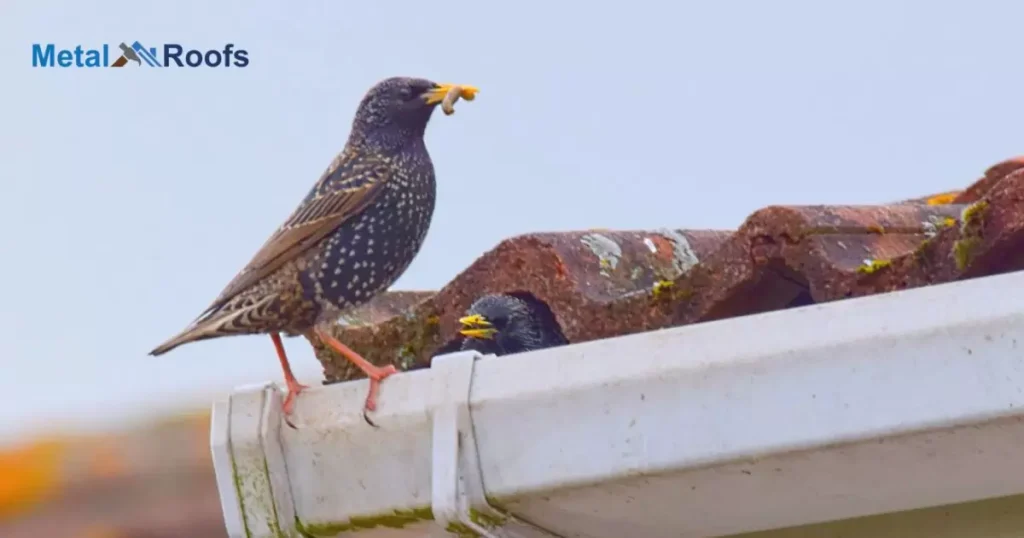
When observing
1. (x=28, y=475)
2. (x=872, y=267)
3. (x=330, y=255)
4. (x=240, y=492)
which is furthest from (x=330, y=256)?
(x=28, y=475)

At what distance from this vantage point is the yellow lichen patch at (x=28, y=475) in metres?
6.12

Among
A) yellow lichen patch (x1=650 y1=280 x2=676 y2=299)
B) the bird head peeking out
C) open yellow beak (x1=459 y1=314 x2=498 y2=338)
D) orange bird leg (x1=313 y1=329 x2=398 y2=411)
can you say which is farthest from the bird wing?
yellow lichen patch (x1=650 y1=280 x2=676 y2=299)

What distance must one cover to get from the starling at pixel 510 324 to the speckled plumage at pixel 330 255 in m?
0.27

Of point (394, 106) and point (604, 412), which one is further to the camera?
point (394, 106)

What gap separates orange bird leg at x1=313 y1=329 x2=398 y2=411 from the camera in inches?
114

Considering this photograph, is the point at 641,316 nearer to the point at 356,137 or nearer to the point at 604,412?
the point at 604,412

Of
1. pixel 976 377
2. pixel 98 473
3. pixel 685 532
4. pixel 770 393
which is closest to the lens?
pixel 976 377

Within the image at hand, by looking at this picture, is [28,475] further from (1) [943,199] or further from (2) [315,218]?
(1) [943,199]

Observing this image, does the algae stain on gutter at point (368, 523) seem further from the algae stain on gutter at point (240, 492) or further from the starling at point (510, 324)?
the starling at point (510, 324)

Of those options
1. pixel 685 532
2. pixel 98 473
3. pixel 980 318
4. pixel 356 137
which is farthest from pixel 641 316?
pixel 98 473

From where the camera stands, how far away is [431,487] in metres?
2.77

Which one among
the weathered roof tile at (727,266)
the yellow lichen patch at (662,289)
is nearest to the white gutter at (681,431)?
the weathered roof tile at (727,266)

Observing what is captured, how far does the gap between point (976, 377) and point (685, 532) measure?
2.48 ft

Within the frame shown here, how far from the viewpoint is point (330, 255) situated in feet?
12.3
